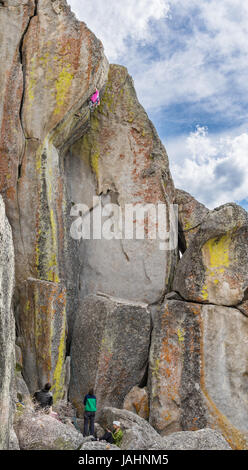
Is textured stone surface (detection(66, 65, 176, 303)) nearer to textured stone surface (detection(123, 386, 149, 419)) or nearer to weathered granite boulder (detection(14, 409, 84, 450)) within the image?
textured stone surface (detection(123, 386, 149, 419))

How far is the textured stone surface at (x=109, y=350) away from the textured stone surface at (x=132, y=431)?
3.86 feet

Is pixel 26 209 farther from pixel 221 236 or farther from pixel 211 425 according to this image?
pixel 211 425

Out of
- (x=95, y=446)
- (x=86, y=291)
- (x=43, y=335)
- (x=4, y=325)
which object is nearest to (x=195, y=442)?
(x=95, y=446)

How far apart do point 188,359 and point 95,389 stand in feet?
8.85

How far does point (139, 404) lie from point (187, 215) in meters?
7.00

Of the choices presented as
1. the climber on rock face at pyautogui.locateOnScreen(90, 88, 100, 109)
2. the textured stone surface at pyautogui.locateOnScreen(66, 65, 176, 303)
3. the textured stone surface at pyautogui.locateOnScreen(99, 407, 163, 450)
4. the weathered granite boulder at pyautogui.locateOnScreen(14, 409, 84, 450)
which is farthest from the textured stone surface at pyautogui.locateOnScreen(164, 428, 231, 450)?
the climber on rock face at pyautogui.locateOnScreen(90, 88, 100, 109)

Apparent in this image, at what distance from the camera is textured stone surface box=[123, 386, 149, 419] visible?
12.0 m

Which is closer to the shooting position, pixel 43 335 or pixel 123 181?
pixel 43 335

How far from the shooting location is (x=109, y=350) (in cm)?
1202

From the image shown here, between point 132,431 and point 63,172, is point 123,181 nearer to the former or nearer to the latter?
point 63,172

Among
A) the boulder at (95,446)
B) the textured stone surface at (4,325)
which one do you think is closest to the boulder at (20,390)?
the boulder at (95,446)

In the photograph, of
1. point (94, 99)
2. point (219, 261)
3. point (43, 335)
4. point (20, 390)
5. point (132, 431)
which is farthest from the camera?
point (94, 99)

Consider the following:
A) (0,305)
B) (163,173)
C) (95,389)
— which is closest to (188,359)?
(95,389)

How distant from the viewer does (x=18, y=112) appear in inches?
487
